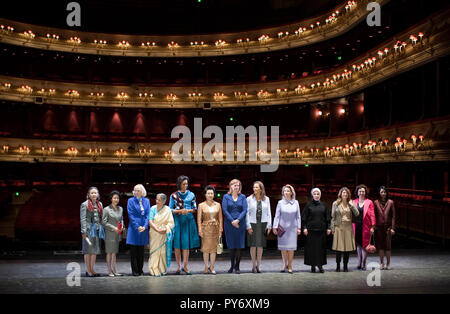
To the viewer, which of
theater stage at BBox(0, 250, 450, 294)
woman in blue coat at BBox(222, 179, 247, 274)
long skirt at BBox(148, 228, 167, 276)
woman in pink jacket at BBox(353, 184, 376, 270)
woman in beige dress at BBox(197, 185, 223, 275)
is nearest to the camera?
theater stage at BBox(0, 250, 450, 294)

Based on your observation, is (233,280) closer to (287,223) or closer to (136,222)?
(287,223)

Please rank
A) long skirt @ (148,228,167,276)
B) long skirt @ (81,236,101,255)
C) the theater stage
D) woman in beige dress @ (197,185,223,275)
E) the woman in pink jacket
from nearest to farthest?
the theater stage → long skirt @ (81,236,101,255) → long skirt @ (148,228,167,276) → woman in beige dress @ (197,185,223,275) → the woman in pink jacket

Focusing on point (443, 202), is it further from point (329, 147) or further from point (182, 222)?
point (182, 222)

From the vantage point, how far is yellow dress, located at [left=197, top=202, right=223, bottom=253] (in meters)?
8.56

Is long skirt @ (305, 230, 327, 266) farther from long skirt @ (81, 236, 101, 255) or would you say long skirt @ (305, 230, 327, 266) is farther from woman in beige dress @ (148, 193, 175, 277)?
long skirt @ (81, 236, 101, 255)

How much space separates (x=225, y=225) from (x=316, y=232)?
192cm

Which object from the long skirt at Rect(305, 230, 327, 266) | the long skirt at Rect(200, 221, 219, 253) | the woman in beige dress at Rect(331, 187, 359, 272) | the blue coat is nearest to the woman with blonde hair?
the long skirt at Rect(200, 221, 219, 253)

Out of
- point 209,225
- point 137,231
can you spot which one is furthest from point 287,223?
point 137,231

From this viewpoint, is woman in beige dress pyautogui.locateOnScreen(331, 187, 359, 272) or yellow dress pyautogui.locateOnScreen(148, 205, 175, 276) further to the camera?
woman in beige dress pyautogui.locateOnScreen(331, 187, 359, 272)

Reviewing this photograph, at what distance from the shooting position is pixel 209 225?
8.59m

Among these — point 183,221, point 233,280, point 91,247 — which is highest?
point 183,221

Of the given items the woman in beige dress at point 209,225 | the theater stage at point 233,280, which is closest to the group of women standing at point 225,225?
the woman in beige dress at point 209,225

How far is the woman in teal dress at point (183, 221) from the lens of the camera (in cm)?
863
